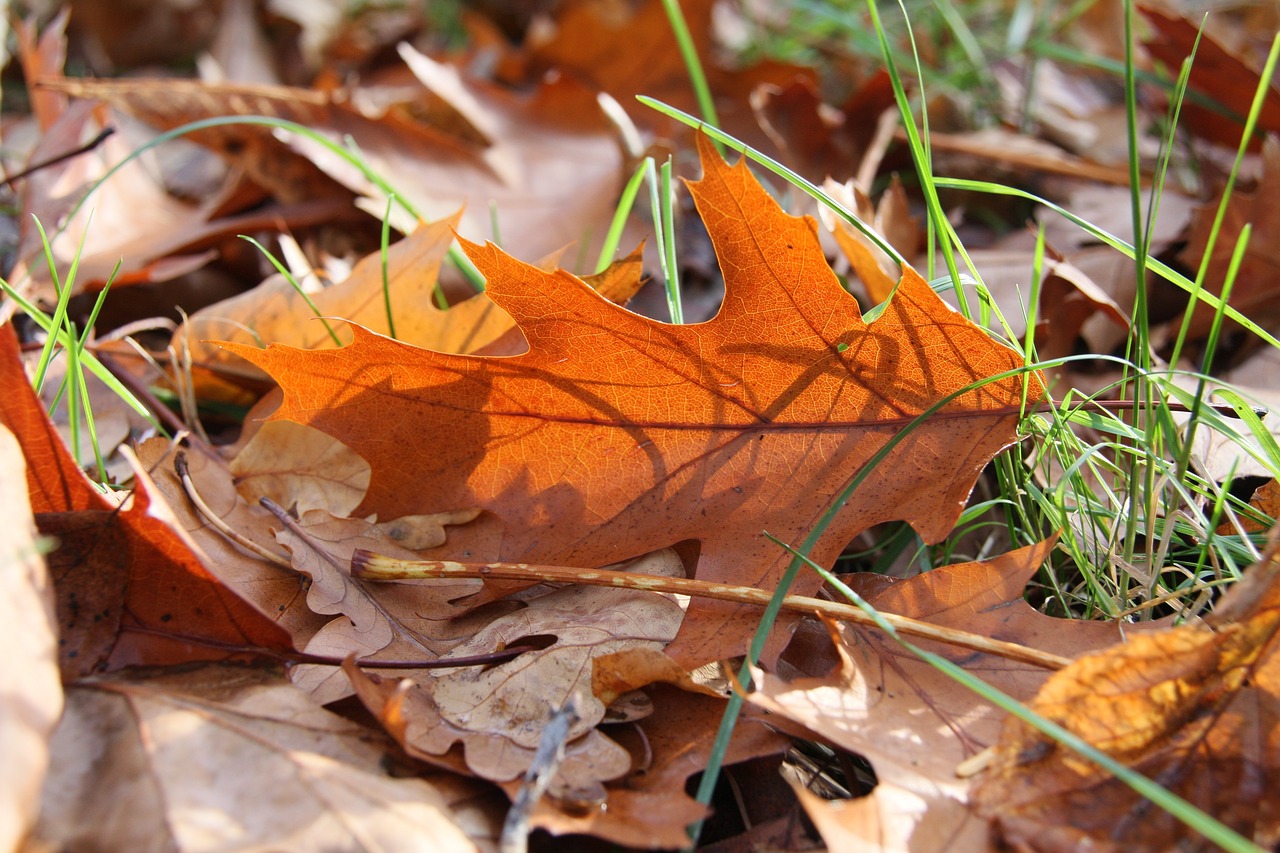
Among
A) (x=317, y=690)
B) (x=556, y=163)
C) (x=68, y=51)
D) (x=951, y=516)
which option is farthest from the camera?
(x=68, y=51)

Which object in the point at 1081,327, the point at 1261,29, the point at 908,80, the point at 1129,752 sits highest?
the point at 1261,29

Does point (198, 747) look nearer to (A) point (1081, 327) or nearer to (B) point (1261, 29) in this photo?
(A) point (1081, 327)

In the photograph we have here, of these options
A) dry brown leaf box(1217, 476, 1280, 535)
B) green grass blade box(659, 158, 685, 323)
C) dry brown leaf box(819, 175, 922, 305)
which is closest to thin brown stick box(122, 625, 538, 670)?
green grass blade box(659, 158, 685, 323)

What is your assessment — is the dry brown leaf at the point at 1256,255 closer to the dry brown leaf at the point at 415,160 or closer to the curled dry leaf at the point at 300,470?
the dry brown leaf at the point at 415,160

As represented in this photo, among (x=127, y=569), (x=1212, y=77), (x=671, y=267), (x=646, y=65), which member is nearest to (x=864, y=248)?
(x=671, y=267)

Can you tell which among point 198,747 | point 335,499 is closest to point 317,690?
point 198,747

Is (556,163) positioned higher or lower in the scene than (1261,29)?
lower

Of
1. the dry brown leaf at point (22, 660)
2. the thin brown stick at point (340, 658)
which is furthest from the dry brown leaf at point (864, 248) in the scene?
the dry brown leaf at point (22, 660)
